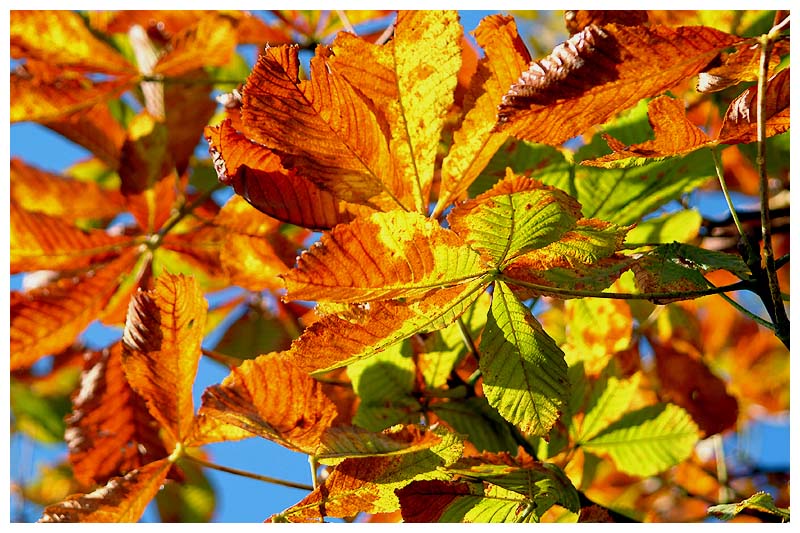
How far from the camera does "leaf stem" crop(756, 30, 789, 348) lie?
1.66 feet

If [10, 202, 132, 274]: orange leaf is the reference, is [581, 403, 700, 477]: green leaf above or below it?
below

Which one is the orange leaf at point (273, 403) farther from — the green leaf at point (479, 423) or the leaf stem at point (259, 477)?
the green leaf at point (479, 423)

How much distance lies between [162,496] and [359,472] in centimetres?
163

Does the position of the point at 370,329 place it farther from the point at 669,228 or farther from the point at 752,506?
the point at 669,228

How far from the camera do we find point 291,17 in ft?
4.30

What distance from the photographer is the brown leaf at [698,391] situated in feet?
3.55

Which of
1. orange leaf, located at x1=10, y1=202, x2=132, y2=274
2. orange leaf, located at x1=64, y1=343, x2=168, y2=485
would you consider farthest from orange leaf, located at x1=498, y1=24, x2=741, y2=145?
orange leaf, located at x1=10, y1=202, x2=132, y2=274

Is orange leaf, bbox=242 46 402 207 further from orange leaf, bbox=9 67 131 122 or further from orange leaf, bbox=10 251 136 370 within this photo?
orange leaf, bbox=9 67 131 122

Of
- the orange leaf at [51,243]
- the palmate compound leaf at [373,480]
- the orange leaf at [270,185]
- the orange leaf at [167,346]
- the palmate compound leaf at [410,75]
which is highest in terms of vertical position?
the orange leaf at [51,243]

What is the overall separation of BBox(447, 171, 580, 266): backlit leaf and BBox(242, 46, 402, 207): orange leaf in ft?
0.42

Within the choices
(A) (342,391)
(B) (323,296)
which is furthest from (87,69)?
(B) (323,296)

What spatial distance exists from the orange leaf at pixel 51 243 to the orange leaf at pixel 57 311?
0.03m

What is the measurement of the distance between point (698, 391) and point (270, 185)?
0.73 meters

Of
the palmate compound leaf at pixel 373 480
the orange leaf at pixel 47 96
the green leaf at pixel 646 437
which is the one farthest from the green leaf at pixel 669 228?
the orange leaf at pixel 47 96
